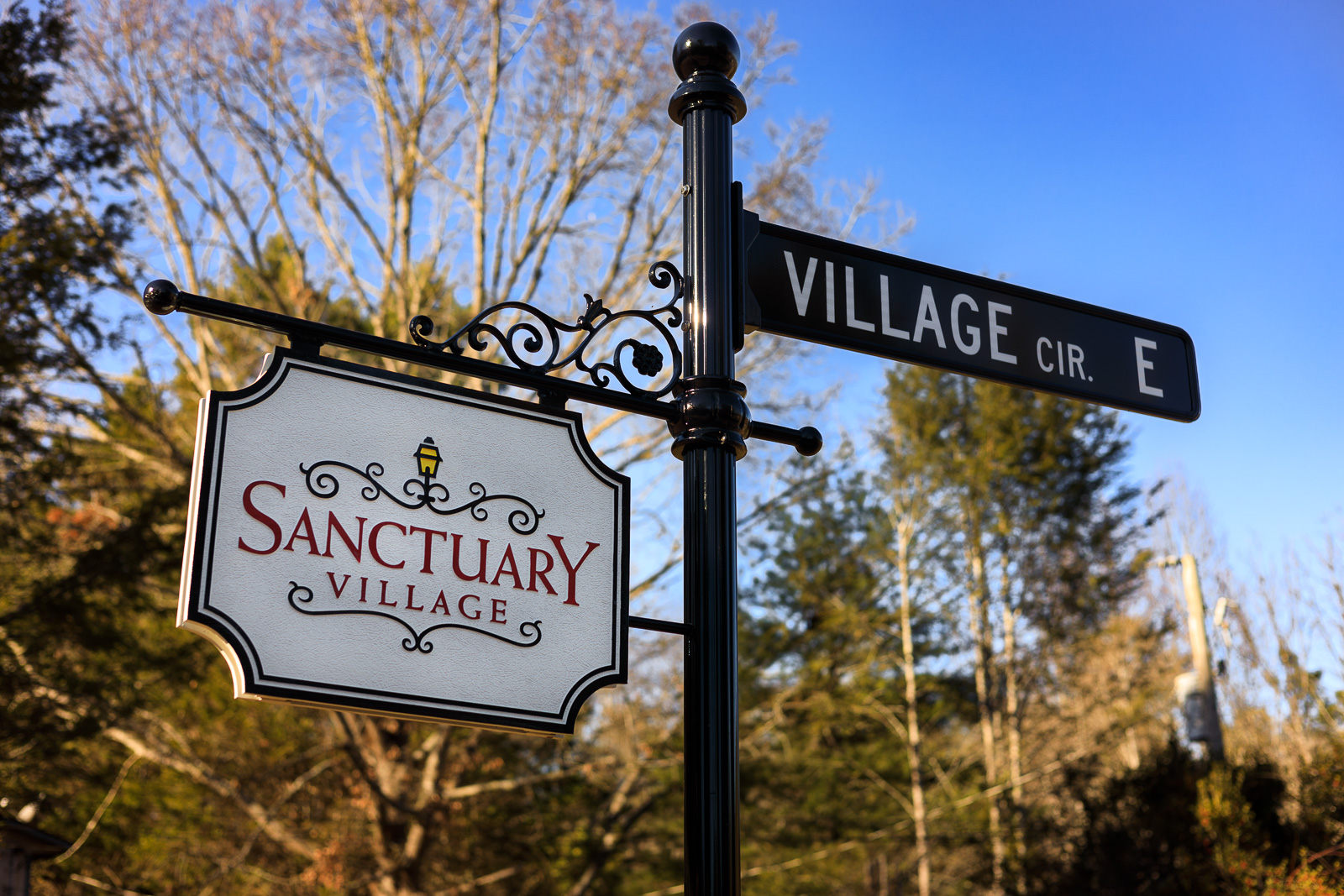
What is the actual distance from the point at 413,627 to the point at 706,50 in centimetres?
155

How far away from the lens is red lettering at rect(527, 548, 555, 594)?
2.11m

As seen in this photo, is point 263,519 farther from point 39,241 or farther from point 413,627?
point 39,241

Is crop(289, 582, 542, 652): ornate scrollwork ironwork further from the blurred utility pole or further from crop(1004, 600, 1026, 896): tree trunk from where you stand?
crop(1004, 600, 1026, 896): tree trunk

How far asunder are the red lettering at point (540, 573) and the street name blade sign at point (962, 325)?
807 mm

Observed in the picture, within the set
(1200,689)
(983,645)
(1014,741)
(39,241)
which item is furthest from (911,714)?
(39,241)

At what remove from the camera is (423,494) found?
207cm

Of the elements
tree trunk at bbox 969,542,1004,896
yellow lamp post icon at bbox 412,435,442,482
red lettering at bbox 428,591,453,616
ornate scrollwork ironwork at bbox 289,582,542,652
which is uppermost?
tree trunk at bbox 969,542,1004,896

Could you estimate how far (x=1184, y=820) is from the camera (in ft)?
47.6

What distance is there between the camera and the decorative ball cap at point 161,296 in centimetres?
207

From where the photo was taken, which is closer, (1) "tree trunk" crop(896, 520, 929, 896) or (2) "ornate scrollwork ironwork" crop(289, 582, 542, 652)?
(2) "ornate scrollwork ironwork" crop(289, 582, 542, 652)

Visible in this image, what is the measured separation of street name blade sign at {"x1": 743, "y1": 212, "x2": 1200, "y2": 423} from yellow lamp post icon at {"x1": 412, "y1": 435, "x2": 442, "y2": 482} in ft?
2.78

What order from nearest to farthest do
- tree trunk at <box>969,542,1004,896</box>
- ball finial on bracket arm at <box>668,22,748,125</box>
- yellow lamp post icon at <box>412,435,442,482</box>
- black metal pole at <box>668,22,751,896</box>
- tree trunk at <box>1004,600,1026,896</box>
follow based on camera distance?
yellow lamp post icon at <box>412,435,442,482</box> → black metal pole at <box>668,22,751,896</box> → ball finial on bracket arm at <box>668,22,748,125</box> → tree trunk at <box>1004,600,1026,896</box> → tree trunk at <box>969,542,1004,896</box>

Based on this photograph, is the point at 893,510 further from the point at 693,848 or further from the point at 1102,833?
the point at 693,848

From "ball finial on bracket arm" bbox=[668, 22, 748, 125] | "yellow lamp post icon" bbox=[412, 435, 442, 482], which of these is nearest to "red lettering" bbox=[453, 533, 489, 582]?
"yellow lamp post icon" bbox=[412, 435, 442, 482]
